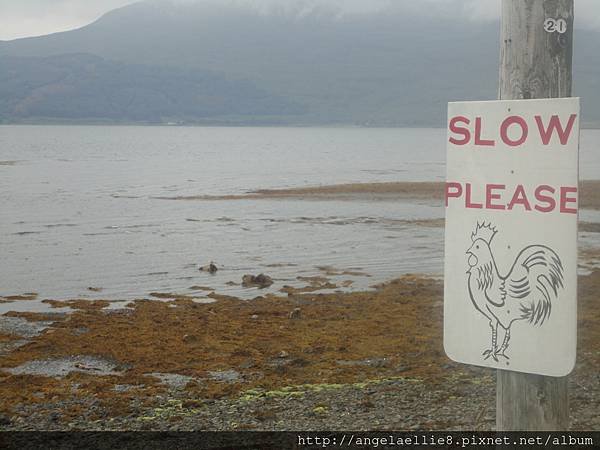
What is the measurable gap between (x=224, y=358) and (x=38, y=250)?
15.3m

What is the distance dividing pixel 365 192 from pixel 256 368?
35749 millimetres

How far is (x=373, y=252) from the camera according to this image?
24094mm

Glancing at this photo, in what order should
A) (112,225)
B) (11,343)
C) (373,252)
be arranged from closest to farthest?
(11,343)
(373,252)
(112,225)

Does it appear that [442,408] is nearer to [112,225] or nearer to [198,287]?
[198,287]

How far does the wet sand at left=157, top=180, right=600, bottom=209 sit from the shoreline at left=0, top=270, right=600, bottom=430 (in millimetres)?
26497

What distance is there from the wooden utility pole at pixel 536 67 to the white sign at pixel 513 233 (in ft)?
0.43

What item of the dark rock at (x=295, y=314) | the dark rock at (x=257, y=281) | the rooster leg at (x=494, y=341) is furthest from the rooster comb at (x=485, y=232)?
the dark rock at (x=257, y=281)

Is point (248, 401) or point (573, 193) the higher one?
point (573, 193)

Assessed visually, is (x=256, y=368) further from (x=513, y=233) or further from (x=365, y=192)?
(x=365, y=192)

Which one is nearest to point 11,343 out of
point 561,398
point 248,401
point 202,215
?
point 248,401

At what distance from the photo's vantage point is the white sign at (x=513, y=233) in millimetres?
3209

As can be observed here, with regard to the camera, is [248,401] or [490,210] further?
[248,401]

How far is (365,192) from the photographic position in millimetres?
46188

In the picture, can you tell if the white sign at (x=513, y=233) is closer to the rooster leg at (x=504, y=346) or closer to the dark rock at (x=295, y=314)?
the rooster leg at (x=504, y=346)
